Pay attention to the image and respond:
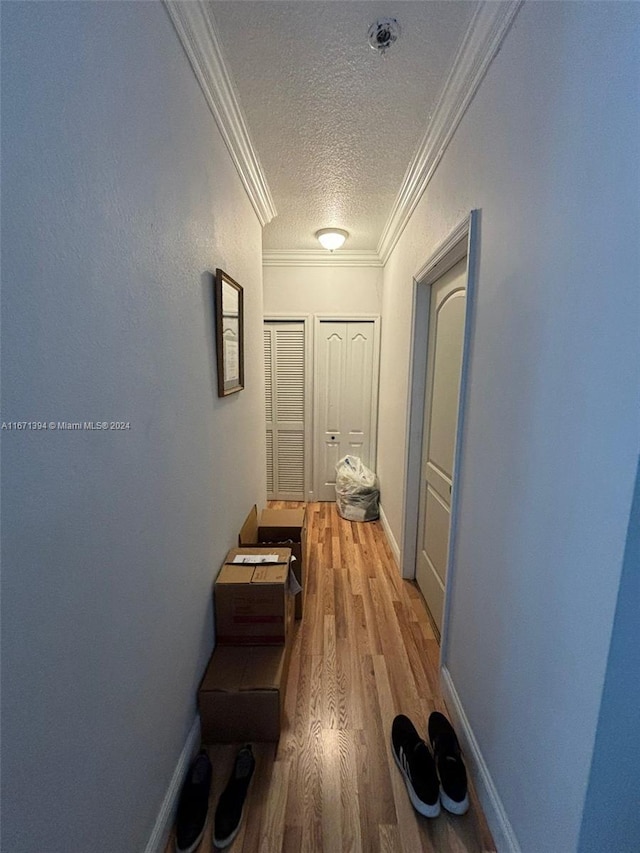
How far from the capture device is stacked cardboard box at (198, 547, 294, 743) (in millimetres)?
1279

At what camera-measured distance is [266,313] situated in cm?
344

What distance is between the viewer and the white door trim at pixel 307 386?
3439mm

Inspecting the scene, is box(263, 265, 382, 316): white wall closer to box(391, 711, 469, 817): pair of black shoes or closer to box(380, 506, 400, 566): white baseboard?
box(380, 506, 400, 566): white baseboard

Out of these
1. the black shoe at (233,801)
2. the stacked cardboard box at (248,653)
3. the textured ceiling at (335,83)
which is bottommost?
the black shoe at (233,801)

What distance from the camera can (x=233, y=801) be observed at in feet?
3.56

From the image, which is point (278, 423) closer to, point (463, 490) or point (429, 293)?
point (429, 293)

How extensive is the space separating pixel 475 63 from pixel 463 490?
155 centimetres

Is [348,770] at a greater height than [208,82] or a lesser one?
lesser

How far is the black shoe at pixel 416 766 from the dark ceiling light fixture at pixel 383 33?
2530mm

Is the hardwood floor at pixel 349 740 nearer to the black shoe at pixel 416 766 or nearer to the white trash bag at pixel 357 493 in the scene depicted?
the black shoe at pixel 416 766

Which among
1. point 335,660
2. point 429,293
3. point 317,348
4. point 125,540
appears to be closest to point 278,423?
point 317,348

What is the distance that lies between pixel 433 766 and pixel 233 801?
69cm

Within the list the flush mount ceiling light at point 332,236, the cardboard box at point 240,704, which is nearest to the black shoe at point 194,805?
the cardboard box at point 240,704

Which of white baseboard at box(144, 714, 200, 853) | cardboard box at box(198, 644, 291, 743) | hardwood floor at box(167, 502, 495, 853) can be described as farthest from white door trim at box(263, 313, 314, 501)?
white baseboard at box(144, 714, 200, 853)
